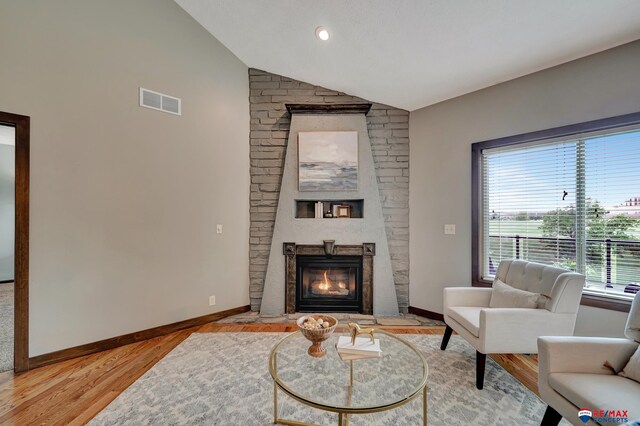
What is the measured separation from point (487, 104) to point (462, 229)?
55.3 inches

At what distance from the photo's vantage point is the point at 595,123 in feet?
7.69

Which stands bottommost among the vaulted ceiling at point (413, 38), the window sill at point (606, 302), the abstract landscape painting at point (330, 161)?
the window sill at point (606, 302)

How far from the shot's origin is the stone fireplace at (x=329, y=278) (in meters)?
3.45

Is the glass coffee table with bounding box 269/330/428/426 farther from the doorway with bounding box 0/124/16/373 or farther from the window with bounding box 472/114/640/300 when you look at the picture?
the doorway with bounding box 0/124/16/373

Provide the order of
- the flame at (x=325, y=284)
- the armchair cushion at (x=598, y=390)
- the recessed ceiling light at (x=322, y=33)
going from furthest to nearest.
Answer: the flame at (x=325, y=284) < the recessed ceiling light at (x=322, y=33) < the armchair cushion at (x=598, y=390)

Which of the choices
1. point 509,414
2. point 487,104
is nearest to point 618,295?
point 509,414

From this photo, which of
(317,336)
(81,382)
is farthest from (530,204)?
(81,382)

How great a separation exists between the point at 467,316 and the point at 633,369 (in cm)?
94

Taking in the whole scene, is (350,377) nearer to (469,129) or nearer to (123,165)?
(123,165)

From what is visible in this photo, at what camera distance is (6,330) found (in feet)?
9.23

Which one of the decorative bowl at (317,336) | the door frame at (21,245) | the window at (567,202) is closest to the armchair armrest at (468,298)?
the window at (567,202)

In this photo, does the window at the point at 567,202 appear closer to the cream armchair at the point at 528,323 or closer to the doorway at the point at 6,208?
the cream armchair at the point at 528,323

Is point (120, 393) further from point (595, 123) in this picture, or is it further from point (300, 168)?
point (595, 123)

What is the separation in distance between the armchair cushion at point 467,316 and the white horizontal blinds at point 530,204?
89cm
